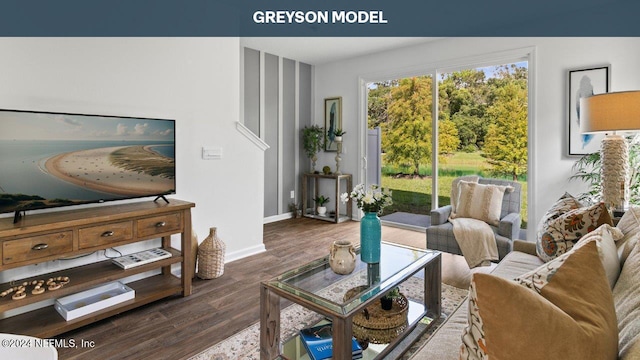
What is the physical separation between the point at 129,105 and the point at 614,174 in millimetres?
3755

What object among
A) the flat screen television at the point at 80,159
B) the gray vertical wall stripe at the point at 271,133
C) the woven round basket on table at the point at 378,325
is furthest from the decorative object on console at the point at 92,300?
A: the gray vertical wall stripe at the point at 271,133

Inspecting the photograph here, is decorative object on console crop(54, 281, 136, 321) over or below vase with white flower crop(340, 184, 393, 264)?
below

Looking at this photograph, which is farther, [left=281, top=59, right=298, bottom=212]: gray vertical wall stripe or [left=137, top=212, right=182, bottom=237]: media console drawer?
[left=281, top=59, right=298, bottom=212]: gray vertical wall stripe

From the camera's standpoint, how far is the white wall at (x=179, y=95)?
2.29m

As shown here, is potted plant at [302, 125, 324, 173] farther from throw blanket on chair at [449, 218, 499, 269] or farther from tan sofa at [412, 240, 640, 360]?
tan sofa at [412, 240, 640, 360]

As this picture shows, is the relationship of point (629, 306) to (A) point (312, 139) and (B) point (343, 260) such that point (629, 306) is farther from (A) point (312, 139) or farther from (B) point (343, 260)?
(A) point (312, 139)

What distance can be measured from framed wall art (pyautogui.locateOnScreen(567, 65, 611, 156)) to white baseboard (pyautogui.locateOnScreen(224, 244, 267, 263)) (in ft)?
11.2

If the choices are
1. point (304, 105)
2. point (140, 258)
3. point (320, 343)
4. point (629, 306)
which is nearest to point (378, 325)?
point (320, 343)

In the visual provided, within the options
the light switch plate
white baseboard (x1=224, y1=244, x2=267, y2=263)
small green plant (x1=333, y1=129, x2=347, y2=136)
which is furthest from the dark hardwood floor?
small green plant (x1=333, y1=129, x2=347, y2=136)

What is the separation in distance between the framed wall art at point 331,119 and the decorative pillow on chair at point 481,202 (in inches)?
98.2

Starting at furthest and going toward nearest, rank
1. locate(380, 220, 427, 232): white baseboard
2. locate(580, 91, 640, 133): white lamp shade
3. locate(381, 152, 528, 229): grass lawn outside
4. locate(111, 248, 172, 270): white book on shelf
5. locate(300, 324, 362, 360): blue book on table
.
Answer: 1. locate(380, 220, 427, 232): white baseboard
2. locate(381, 152, 528, 229): grass lawn outside
3. locate(111, 248, 172, 270): white book on shelf
4. locate(580, 91, 640, 133): white lamp shade
5. locate(300, 324, 362, 360): blue book on table

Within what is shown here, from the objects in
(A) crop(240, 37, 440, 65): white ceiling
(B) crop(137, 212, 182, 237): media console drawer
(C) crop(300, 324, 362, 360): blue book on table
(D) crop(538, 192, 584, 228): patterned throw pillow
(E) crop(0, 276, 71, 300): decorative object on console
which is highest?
(A) crop(240, 37, 440, 65): white ceiling

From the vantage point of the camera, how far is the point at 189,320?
7.55 ft

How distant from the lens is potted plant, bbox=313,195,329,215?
5.55 m
